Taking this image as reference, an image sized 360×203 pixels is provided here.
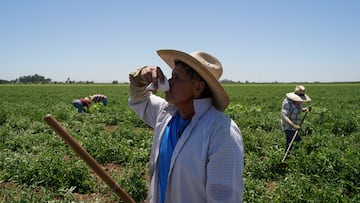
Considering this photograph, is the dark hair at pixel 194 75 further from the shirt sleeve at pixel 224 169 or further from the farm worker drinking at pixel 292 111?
the farm worker drinking at pixel 292 111

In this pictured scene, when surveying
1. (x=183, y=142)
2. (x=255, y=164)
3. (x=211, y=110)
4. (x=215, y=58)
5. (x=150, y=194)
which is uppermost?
(x=215, y=58)

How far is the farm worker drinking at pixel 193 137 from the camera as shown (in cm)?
189

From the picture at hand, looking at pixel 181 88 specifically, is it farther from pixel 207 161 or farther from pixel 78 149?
pixel 78 149

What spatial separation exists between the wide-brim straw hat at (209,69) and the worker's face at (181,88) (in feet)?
0.29

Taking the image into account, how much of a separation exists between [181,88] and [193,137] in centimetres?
37

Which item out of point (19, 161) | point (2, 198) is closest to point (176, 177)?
point (2, 198)

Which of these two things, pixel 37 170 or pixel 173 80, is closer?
pixel 173 80

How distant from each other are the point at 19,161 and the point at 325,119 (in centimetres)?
1077

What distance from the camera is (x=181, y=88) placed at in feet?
7.25

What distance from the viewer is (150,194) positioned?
236 centimetres

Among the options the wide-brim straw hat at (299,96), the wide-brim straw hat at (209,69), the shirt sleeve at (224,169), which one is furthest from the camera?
the wide-brim straw hat at (299,96)

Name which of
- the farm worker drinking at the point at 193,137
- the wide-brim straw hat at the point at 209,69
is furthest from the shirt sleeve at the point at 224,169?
the wide-brim straw hat at the point at 209,69

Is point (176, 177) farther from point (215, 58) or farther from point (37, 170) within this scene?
point (37, 170)

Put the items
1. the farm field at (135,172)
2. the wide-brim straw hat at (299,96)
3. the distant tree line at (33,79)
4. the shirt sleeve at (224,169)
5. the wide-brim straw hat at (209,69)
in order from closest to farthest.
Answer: the shirt sleeve at (224,169), the wide-brim straw hat at (209,69), the farm field at (135,172), the wide-brim straw hat at (299,96), the distant tree line at (33,79)
